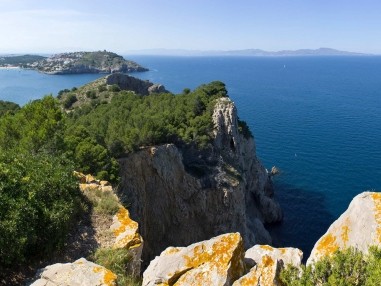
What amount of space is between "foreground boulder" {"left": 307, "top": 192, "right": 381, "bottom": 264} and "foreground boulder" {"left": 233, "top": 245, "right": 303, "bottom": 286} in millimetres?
634

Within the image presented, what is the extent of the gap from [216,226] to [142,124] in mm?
14315

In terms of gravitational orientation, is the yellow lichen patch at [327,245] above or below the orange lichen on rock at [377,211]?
below

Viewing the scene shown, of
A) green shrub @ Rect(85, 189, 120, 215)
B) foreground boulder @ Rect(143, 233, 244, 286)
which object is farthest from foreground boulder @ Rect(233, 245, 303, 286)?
green shrub @ Rect(85, 189, 120, 215)

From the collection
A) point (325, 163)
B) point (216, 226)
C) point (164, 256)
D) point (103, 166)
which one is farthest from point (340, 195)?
point (164, 256)

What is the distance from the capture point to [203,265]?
9.83m

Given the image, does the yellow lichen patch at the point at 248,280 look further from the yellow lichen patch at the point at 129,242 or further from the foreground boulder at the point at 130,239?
the yellow lichen patch at the point at 129,242

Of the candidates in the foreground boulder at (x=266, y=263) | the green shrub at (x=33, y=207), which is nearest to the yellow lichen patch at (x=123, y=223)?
the green shrub at (x=33, y=207)

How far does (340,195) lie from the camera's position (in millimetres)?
58219

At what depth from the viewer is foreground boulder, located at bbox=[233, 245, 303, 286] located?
9.34m

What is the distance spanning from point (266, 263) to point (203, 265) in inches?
68.3

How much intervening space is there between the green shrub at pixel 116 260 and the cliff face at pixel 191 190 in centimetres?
1840

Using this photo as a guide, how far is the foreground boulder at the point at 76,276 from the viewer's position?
9391mm

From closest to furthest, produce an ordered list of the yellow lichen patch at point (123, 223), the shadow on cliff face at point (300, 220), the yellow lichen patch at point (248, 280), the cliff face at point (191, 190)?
the yellow lichen patch at point (248, 280), the yellow lichen patch at point (123, 223), the cliff face at point (191, 190), the shadow on cliff face at point (300, 220)

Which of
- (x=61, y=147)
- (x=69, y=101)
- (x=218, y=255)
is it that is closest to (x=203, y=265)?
A: (x=218, y=255)
